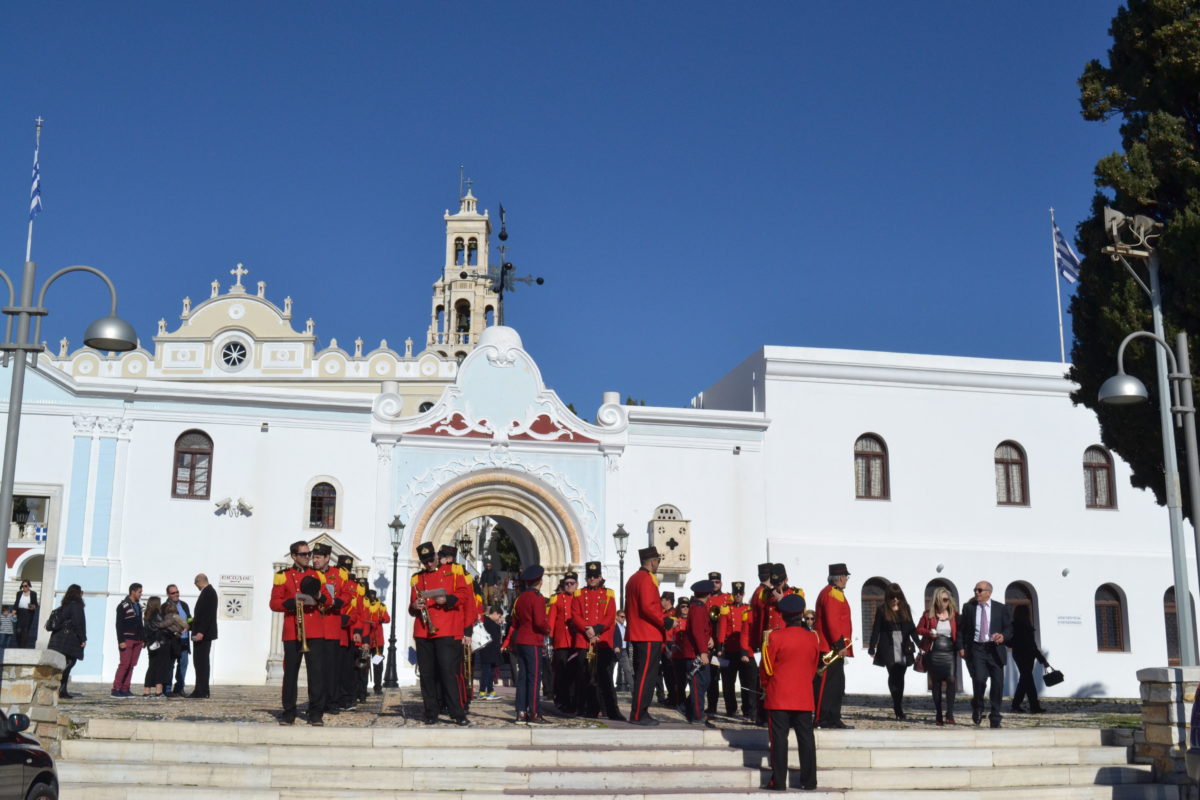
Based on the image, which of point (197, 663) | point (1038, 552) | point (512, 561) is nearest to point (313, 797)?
point (197, 663)

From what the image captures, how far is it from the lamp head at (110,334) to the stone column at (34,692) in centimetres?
295

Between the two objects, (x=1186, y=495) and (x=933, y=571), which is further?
(x=933, y=571)

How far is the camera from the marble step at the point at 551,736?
11.2 m

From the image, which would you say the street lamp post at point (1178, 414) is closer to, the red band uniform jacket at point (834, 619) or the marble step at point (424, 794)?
the red band uniform jacket at point (834, 619)

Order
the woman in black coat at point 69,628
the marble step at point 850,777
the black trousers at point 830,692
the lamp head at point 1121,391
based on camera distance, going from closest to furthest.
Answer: the marble step at point 850,777, the black trousers at point 830,692, the lamp head at point 1121,391, the woman in black coat at point 69,628

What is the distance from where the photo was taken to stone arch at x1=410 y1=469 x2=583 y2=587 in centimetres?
2431

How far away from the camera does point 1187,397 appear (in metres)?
12.9

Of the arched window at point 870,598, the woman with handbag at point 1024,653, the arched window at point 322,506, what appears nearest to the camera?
the woman with handbag at point 1024,653

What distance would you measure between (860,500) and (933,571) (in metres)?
2.07

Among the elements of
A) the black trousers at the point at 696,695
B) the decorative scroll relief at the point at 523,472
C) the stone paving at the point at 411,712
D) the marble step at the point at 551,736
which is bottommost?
the marble step at the point at 551,736

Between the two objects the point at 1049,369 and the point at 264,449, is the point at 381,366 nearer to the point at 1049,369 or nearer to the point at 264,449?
the point at 264,449

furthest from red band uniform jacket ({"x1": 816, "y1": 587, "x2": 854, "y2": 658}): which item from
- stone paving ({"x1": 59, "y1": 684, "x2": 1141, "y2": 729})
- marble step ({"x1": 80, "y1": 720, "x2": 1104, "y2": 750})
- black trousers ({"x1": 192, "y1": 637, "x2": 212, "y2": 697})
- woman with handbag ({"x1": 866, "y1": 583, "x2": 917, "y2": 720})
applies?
black trousers ({"x1": 192, "y1": 637, "x2": 212, "y2": 697})

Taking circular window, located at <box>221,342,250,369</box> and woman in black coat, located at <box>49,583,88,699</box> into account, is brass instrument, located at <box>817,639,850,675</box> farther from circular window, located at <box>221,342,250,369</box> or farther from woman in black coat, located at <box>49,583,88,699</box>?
circular window, located at <box>221,342,250,369</box>

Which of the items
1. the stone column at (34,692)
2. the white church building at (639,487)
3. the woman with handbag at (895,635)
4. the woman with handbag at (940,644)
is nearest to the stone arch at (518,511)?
the white church building at (639,487)
